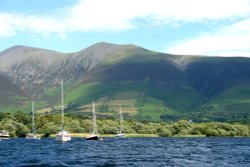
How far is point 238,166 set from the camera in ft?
283

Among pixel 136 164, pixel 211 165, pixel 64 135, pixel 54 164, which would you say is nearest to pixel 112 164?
pixel 136 164

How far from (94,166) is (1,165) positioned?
55.1ft

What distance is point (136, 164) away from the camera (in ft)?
283

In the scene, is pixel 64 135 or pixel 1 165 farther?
pixel 64 135

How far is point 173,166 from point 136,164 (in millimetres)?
7181

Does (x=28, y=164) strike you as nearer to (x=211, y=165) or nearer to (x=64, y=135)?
(x=211, y=165)

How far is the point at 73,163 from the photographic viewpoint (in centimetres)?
8712

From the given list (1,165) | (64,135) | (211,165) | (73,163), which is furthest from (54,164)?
(64,135)

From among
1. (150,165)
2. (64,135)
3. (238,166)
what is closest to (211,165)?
(238,166)

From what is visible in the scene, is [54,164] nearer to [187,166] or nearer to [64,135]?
[187,166]

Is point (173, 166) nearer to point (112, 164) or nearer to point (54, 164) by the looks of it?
point (112, 164)

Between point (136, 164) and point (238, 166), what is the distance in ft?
63.6

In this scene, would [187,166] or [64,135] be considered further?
[64,135]

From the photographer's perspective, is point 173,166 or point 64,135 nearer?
point 173,166
